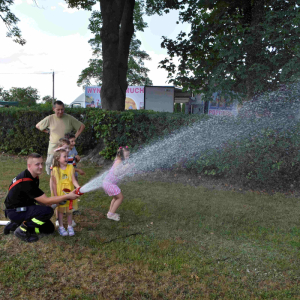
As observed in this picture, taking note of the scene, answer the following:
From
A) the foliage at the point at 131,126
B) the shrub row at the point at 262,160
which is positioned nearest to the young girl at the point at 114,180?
the shrub row at the point at 262,160

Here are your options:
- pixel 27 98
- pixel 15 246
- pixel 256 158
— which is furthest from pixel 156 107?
pixel 27 98

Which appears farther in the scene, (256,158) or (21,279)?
(256,158)

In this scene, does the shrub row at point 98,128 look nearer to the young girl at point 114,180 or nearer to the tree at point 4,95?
the young girl at point 114,180

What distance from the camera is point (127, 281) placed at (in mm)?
2932

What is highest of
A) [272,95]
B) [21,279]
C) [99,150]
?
[272,95]

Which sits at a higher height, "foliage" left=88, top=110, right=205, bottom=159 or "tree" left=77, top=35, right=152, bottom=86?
"tree" left=77, top=35, right=152, bottom=86

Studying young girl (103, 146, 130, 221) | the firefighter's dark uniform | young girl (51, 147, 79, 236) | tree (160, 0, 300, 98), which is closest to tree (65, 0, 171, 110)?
tree (160, 0, 300, 98)

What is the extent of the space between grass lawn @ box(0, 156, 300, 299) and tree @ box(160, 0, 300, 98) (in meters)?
4.23

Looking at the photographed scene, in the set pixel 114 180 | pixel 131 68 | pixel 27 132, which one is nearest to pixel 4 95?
pixel 131 68

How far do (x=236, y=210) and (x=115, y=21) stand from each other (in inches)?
294

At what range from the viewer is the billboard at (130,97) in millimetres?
21672

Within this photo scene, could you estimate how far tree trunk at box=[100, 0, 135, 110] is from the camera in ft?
31.2

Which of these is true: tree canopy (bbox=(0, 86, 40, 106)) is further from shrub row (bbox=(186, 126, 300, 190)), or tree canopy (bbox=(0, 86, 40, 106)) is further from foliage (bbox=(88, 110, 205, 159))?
shrub row (bbox=(186, 126, 300, 190))

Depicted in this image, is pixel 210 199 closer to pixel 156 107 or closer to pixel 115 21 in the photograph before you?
pixel 115 21
